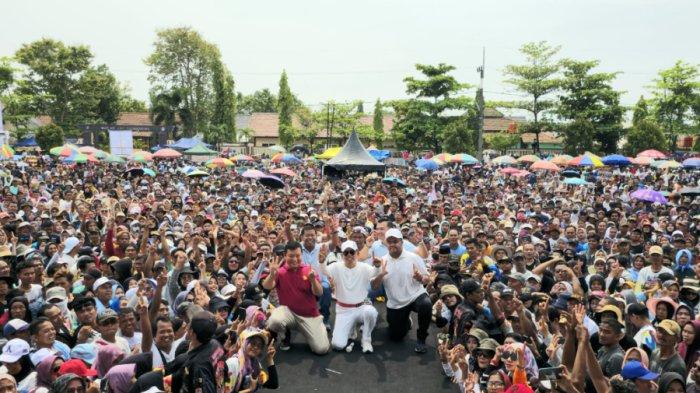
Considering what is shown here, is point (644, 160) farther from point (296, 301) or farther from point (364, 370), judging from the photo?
point (296, 301)

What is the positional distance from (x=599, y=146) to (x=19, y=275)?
3836cm

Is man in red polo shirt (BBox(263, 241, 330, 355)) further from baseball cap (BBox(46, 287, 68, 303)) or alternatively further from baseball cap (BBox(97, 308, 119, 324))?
baseball cap (BBox(46, 287, 68, 303))

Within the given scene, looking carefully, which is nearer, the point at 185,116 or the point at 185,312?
the point at 185,312

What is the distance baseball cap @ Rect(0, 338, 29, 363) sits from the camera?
12.8ft

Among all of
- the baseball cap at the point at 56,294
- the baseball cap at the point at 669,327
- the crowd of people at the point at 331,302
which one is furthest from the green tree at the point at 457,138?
the baseball cap at the point at 56,294

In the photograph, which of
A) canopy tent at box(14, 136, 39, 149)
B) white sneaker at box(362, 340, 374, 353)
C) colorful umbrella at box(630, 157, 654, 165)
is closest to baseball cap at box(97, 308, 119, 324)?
white sneaker at box(362, 340, 374, 353)

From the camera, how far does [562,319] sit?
179 inches

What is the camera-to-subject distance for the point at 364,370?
590 centimetres

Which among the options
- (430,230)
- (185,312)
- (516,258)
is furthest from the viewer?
(430,230)

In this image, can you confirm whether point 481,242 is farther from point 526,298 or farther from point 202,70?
point 202,70

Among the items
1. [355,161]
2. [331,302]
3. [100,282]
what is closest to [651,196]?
[355,161]

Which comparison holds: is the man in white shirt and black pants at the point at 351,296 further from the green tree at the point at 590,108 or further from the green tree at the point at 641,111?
the green tree at the point at 641,111

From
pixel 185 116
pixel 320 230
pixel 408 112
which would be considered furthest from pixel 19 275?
pixel 185 116

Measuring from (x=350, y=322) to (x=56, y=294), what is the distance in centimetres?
336
